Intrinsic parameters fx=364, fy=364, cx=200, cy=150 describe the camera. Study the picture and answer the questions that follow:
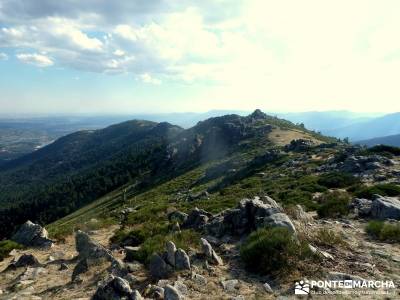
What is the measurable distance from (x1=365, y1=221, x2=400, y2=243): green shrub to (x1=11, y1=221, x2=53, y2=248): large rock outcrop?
18910mm

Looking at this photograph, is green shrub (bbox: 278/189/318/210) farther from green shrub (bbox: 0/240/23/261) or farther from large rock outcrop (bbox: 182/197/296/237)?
green shrub (bbox: 0/240/23/261)

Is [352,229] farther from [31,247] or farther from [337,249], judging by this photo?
[31,247]

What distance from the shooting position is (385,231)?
17.2 m

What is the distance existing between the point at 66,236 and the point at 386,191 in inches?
959

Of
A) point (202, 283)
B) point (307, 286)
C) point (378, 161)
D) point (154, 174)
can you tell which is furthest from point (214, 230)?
point (154, 174)

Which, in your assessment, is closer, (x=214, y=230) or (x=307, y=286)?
(x=307, y=286)

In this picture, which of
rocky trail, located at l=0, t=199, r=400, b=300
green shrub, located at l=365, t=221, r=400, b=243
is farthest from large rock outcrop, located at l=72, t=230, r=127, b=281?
green shrub, located at l=365, t=221, r=400, b=243

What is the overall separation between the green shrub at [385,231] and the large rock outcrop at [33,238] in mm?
18910

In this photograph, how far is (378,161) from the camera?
149ft

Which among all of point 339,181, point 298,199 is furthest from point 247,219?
point 339,181

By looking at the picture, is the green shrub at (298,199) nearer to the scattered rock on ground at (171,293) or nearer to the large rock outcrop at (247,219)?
the large rock outcrop at (247,219)

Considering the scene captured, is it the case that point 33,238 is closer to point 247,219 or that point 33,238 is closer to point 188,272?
point 247,219

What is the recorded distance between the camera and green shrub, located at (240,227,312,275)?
44.3 feet

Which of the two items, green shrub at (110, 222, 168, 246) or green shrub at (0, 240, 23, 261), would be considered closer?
green shrub at (0, 240, 23, 261)
